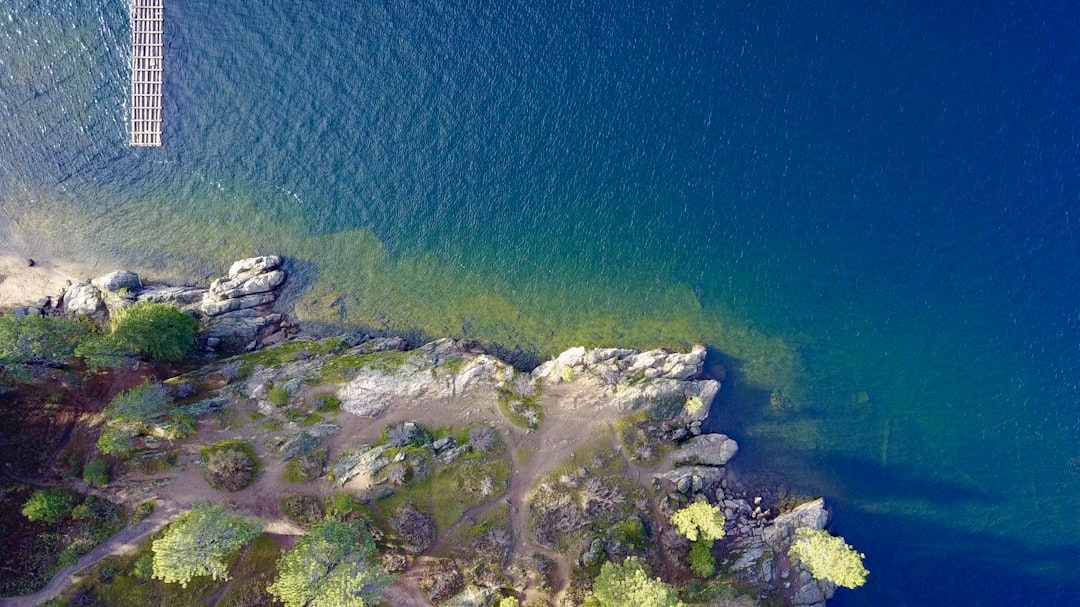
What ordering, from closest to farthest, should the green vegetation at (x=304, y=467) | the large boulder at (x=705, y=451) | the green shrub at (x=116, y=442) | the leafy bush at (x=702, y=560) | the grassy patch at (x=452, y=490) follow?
the green shrub at (x=116, y=442)
the green vegetation at (x=304, y=467)
the grassy patch at (x=452, y=490)
the leafy bush at (x=702, y=560)
the large boulder at (x=705, y=451)

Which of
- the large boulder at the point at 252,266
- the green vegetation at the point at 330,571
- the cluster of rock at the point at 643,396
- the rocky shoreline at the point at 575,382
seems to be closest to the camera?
the green vegetation at the point at 330,571

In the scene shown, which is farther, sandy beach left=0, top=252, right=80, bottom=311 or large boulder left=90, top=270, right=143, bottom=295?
sandy beach left=0, top=252, right=80, bottom=311

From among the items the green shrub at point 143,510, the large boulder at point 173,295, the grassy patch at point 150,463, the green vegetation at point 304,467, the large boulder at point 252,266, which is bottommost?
the green shrub at point 143,510

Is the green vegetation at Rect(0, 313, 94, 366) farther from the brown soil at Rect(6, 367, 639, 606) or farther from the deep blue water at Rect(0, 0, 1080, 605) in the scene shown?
the deep blue water at Rect(0, 0, 1080, 605)

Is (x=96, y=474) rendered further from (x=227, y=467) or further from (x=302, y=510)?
(x=302, y=510)

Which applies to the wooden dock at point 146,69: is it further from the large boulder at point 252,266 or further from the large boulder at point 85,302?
the large boulder at point 85,302

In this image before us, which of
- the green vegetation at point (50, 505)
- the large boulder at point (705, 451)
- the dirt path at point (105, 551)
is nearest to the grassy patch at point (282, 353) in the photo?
the dirt path at point (105, 551)

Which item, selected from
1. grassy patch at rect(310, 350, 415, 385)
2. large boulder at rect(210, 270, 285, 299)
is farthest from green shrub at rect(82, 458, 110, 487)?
grassy patch at rect(310, 350, 415, 385)
